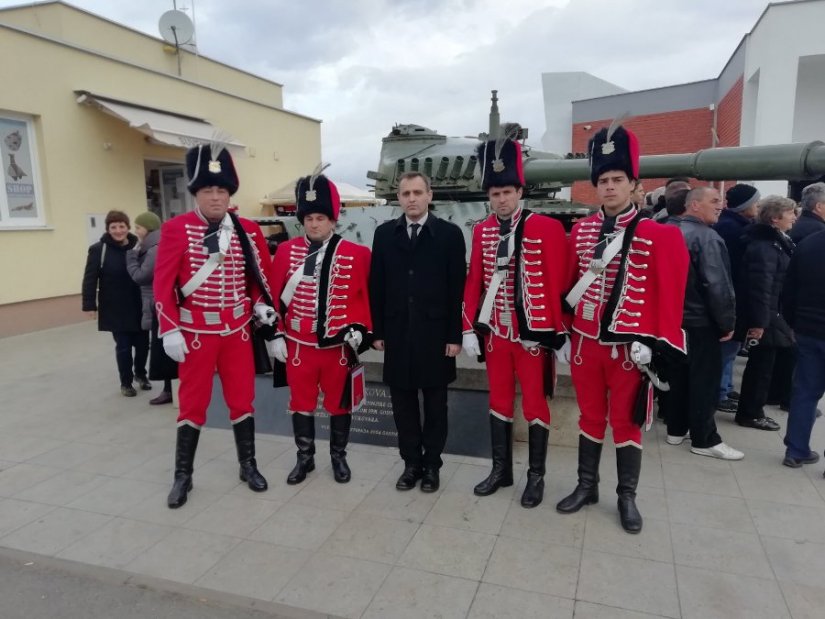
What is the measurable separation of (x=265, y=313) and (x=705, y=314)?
3.33 meters

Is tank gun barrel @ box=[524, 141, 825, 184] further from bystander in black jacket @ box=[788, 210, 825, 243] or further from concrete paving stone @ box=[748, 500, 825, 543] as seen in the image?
concrete paving stone @ box=[748, 500, 825, 543]

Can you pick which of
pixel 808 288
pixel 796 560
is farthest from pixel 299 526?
pixel 808 288

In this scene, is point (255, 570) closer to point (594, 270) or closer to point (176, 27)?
point (594, 270)

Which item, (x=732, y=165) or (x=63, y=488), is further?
(x=732, y=165)

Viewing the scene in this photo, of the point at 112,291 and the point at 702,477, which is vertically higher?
the point at 112,291

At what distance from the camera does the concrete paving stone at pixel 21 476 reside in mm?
4480

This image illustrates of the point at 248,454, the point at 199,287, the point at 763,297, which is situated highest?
the point at 199,287

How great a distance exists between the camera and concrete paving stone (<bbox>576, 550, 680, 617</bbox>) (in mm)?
2994

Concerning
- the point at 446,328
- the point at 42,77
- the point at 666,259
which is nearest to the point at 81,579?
the point at 446,328

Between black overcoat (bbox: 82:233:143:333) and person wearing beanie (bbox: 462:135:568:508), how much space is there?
4.20 metres

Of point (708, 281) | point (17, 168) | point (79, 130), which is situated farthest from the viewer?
point (79, 130)

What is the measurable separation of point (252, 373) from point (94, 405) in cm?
320

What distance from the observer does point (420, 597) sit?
3.09 m

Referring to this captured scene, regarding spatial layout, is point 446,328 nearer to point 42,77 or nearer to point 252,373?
point 252,373
